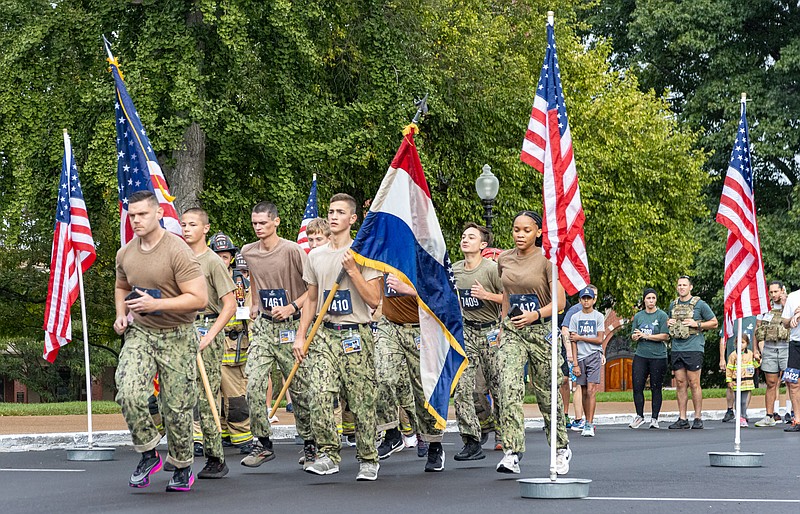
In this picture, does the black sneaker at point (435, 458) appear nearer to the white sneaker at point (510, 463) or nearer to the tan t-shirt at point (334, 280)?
the white sneaker at point (510, 463)

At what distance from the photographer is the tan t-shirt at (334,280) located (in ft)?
35.8

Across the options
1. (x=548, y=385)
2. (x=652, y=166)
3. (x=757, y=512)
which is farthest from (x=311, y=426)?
(x=652, y=166)

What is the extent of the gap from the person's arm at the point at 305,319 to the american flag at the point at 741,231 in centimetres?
450

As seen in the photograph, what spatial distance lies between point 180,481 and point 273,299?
2.62 m

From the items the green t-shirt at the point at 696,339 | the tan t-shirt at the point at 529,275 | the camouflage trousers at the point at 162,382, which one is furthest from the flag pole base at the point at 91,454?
the green t-shirt at the point at 696,339

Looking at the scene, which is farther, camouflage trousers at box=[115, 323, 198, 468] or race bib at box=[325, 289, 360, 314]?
race bib at box=[325, 289, 360, 314]

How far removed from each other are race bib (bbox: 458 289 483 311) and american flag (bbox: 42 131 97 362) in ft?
14.4

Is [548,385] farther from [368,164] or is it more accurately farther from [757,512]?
[368,164]

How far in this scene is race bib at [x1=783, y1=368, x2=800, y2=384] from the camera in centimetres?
1900

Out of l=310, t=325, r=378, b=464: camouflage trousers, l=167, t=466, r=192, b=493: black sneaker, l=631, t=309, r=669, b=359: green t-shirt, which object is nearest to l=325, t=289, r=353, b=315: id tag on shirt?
l=310, t=325, r=378, b=464: camouflage trousers

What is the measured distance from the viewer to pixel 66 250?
15414 mm

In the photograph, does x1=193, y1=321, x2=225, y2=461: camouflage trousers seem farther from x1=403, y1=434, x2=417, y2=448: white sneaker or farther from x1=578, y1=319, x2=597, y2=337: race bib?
x1=578, y1=319, x2=597, y2=337: race bib

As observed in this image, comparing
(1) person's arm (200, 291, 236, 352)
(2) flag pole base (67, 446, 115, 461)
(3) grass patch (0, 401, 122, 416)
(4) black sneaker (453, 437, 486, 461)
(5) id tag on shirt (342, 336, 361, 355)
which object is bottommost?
(3) grass patch (0, 401, 122, 416)

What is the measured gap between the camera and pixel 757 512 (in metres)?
8.73
